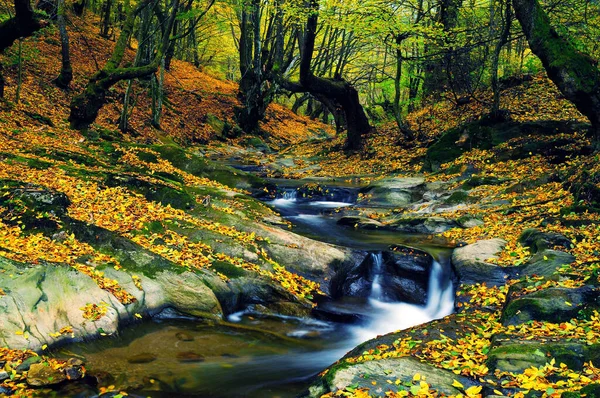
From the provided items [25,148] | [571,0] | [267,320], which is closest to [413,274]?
[267,320]

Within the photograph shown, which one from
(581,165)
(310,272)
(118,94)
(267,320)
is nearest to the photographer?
(267,320)

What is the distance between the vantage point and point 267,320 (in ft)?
24.5

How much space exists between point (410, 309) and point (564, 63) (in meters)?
7.37

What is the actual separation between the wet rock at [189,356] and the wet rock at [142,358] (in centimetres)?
32

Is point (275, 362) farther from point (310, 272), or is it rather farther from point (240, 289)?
point (310, 272)

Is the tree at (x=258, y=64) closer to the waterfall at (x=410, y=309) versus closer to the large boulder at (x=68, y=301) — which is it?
the waterfall at (x=410, y=309)

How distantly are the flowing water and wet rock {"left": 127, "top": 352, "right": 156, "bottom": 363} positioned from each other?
12 mm

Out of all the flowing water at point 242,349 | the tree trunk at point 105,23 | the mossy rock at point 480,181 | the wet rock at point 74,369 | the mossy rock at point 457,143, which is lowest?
the flowing water at point 242,349

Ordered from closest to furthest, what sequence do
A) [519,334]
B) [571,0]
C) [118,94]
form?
[519,334] < [571,0] < [118,94]

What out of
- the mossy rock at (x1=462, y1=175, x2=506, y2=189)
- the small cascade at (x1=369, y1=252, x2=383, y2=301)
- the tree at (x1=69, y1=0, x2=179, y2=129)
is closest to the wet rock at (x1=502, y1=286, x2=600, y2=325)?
the small cascade at (x1=369, y1=252, x2=383, y2=301)

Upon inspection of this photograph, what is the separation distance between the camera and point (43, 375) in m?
4.51

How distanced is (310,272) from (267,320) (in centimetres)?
173

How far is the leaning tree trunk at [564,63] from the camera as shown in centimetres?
1100

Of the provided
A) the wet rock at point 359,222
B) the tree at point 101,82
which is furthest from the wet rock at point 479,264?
the tree at point 101,82
